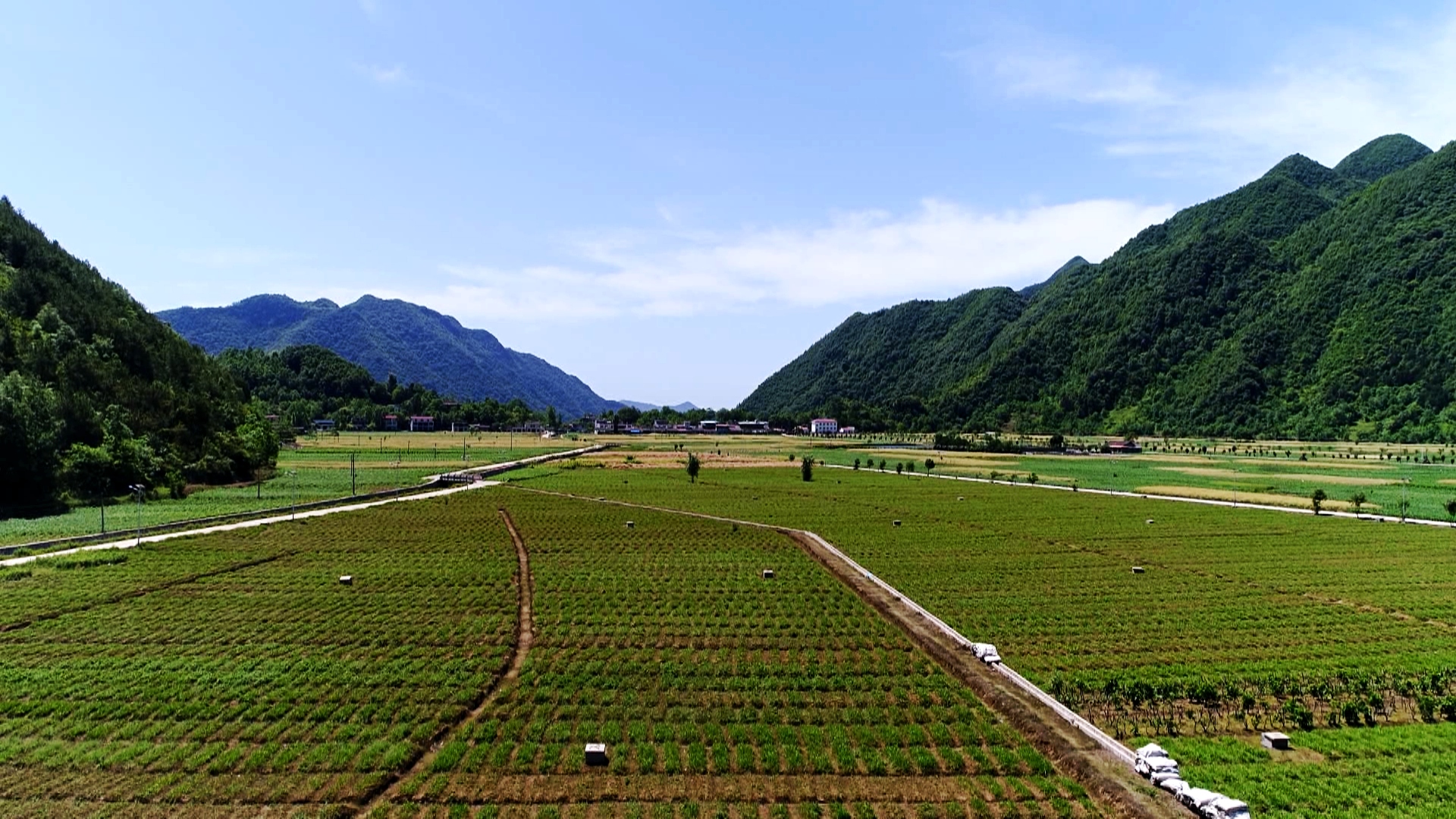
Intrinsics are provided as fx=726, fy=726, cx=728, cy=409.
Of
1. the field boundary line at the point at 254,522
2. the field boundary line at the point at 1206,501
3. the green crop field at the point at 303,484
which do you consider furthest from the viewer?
the field boundary line at the point at 1206,501

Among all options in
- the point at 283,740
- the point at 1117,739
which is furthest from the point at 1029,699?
the point at 283,740

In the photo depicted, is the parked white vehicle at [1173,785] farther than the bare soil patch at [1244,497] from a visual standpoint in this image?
No

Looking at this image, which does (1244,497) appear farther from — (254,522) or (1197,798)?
(254,522)

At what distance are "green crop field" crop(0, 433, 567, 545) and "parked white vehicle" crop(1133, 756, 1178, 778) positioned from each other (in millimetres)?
57963

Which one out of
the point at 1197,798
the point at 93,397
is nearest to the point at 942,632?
the point at 1197,798

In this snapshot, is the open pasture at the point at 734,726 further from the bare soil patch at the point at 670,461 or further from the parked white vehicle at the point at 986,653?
the bare soil patch at the point at 670,461

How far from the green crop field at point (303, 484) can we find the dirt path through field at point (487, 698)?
34.2 m

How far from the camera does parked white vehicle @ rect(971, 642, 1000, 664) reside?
24.0 meters

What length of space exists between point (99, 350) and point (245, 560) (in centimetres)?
8172

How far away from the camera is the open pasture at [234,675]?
1625 cm

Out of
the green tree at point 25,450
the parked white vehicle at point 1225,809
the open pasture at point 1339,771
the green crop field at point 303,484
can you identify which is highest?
the green tree at point 25,450

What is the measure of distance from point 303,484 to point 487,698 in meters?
74.9

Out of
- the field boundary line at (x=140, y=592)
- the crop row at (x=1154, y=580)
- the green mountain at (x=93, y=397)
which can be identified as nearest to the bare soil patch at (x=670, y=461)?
the crop row at (x=1154, y=580)

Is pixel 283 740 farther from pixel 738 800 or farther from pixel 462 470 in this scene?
pixel 462 470
